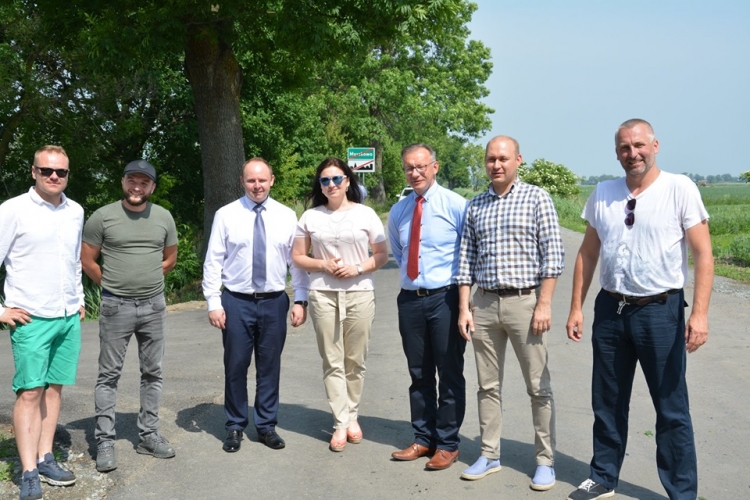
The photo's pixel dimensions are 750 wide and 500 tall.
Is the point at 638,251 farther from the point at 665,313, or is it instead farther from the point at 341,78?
A: the point at 341,78

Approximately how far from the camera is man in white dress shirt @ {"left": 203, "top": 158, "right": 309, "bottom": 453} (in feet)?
20.4

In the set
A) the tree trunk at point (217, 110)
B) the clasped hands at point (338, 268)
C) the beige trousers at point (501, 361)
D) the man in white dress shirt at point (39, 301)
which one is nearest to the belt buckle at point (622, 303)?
the beige trousers at point (501, 361)

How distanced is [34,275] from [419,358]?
102 inches

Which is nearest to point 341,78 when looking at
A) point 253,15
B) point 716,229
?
point 716,229

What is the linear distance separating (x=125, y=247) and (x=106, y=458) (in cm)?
145

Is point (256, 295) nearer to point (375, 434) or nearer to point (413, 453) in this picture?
point (375, 434)

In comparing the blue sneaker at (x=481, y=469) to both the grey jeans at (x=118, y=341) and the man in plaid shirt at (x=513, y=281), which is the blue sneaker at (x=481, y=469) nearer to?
the man in plaid shirt at (x=513, y=281)

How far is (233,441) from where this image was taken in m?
6.18

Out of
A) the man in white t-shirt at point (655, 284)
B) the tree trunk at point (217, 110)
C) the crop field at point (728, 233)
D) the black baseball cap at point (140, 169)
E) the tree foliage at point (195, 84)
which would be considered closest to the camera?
the man in white t-shirt at point (655, 284)

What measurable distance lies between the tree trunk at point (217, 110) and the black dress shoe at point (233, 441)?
9.15 m

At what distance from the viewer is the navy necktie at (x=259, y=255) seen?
20.4ft

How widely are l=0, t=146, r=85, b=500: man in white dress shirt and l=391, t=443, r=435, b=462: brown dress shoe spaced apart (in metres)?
2.17

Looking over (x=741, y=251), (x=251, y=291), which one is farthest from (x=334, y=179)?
(x=741, y=251)

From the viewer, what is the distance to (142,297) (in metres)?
5.95
